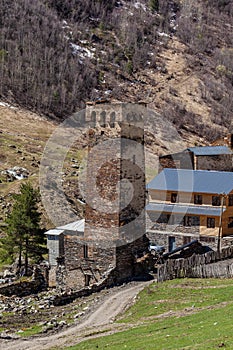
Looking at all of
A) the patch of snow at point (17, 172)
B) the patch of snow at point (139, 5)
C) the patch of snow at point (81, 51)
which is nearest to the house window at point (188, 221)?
the patch of snow at point (17, 172)

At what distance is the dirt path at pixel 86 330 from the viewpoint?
23656mm

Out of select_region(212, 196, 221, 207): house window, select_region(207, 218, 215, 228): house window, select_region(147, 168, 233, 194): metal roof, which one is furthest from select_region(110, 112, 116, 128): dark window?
select_region(212, 196, 221, 207): house window

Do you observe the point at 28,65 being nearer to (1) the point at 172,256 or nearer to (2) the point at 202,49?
(2) the point at 202,49

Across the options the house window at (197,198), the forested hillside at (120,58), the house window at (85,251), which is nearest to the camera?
the house window at (85,251)

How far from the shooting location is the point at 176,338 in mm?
19219

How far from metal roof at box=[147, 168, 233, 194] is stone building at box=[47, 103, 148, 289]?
40.5ft

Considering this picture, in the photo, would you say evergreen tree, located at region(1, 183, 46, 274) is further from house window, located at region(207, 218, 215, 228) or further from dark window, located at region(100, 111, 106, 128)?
house window, located at region(207, 218, 215, 228)

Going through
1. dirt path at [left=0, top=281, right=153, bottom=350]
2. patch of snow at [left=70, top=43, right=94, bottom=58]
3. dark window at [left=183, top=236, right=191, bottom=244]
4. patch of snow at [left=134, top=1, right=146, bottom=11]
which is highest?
patch of snow at [left=134, top=1, right=146, bottom=11]

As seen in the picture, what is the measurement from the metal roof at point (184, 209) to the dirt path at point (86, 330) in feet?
52.6

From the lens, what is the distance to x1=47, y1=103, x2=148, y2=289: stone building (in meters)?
32.3

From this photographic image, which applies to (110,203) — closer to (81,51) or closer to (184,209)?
(184,209)

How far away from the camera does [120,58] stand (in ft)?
514

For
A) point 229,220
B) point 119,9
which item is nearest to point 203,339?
point 229,220

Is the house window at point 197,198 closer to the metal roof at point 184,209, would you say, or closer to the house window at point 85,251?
the metal roof at point 184,209
